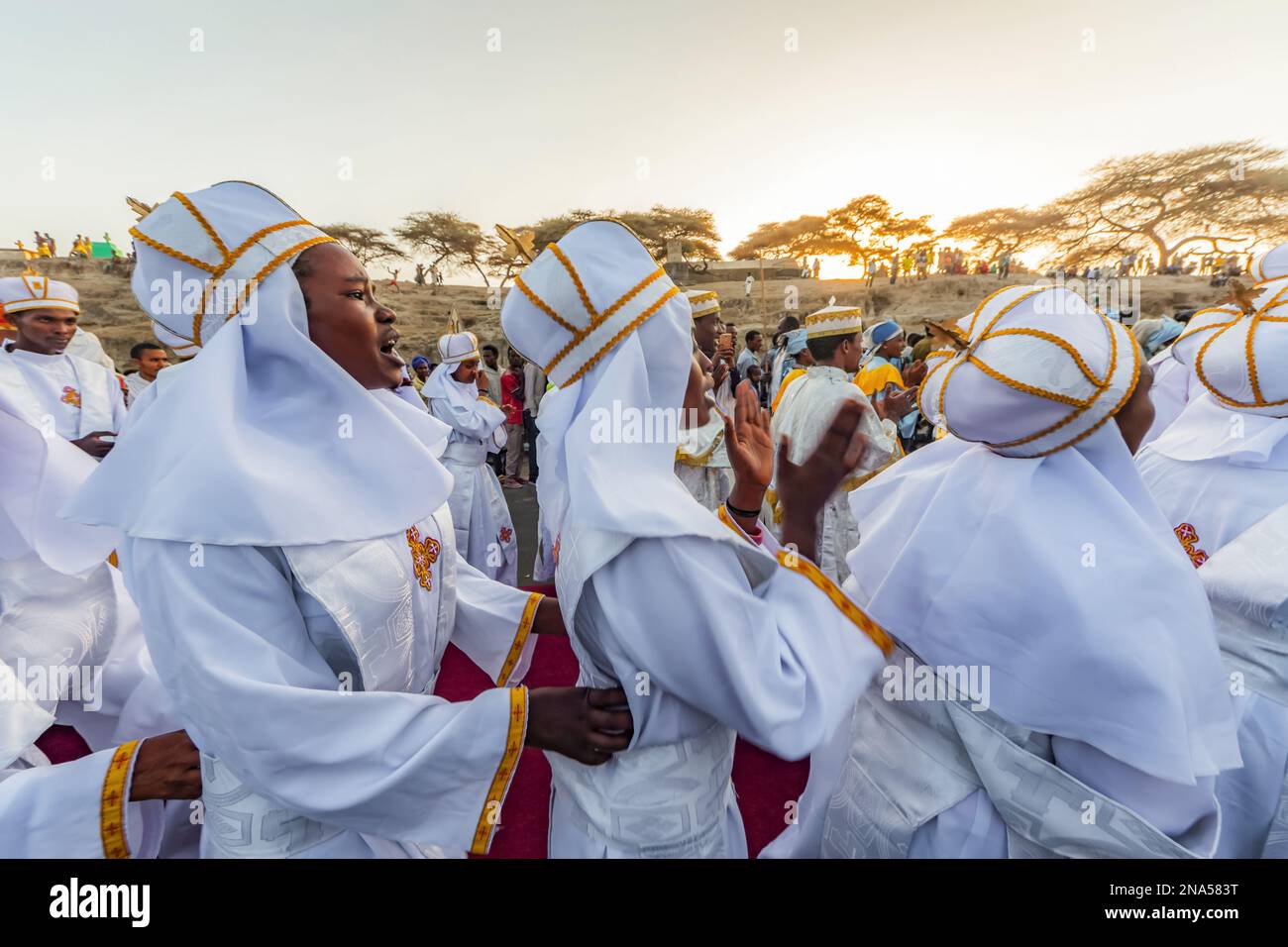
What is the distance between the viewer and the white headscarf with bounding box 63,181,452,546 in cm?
126

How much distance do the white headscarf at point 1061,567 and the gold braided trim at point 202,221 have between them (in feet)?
5.78

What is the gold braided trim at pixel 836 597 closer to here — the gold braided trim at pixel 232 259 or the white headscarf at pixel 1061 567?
the white headscarf at pixel 1061 567

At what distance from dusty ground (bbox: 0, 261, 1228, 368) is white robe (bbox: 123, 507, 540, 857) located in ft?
68.2

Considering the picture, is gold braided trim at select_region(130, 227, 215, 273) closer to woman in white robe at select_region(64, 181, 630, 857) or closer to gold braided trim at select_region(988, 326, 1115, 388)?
woman in white robe at select_region(64, 181, 630, 857)

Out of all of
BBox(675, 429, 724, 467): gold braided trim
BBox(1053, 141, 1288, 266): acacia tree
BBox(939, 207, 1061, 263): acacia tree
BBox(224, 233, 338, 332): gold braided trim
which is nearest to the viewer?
BBox(224, 233, 338, 332): gold braided trim

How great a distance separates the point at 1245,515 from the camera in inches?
84.0

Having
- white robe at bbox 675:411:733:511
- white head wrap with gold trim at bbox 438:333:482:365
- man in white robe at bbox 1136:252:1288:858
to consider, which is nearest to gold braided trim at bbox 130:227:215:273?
man in white robe at bbox 1136:252:1288:858

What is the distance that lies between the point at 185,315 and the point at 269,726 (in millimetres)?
992

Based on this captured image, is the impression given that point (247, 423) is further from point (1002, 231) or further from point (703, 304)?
point (1002, 231)

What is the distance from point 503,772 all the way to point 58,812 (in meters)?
1.00

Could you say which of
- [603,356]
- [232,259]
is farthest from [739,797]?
[232,259]

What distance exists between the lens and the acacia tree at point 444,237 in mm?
33344

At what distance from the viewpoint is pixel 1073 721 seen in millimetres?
1343

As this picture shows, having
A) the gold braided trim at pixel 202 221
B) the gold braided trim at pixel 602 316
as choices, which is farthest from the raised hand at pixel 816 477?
the gold braided trim at pixel 202 221
